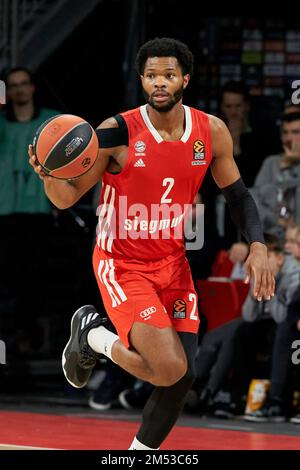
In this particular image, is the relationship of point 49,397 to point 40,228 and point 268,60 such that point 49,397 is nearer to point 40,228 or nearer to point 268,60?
point 40,228

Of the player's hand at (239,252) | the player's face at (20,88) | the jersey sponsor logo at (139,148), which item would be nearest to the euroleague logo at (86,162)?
the jersey sponsor logo at (139,148)

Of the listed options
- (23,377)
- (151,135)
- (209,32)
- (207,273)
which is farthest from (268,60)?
(151,135)

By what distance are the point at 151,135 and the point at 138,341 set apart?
0.99 m

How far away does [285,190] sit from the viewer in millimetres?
9625

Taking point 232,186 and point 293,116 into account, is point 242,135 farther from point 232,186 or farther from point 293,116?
point 232,186

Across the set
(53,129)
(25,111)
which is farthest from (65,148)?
(25,111)

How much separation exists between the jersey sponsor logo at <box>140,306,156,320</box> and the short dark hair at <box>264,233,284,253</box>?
314 centimetres

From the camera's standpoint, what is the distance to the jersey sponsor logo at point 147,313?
6.25m

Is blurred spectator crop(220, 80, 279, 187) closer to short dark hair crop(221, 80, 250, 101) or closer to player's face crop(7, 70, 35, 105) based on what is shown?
short dark hair crop(221, 80, 250, 101)

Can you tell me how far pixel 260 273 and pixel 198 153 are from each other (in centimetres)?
70

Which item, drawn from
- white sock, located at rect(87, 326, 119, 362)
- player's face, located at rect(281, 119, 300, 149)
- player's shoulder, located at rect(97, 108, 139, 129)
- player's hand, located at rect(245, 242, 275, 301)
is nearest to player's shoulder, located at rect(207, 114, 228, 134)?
player's shoulder, located at rect(97, 108, 139, 129)

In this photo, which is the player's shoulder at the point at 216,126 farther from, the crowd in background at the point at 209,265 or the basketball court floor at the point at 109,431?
the crowd in background at the point at 209,265

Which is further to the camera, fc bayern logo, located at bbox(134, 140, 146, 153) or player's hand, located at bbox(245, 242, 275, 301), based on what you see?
fc bayern logo, located at bbox(134, 140, 146, 153)

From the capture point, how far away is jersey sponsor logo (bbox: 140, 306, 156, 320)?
20.5 ft
